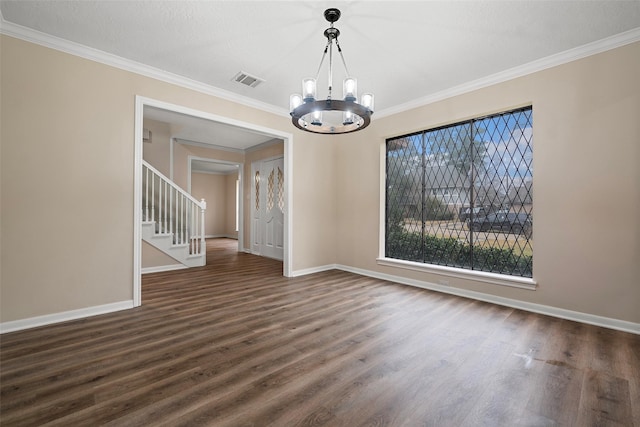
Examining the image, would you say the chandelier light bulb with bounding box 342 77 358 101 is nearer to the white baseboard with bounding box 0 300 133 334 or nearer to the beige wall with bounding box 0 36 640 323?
the beige wall with bounding box 0 36 640 323

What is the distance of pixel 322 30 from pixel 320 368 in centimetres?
283

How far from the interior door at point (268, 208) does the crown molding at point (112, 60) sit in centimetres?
248

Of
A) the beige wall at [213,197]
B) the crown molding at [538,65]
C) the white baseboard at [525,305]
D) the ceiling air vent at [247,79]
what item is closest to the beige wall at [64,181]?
the ceiling air vent at [247,79]

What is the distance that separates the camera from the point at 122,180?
3086 millimetres

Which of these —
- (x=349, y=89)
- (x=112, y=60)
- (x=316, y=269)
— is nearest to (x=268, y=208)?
(x=316, y=269)

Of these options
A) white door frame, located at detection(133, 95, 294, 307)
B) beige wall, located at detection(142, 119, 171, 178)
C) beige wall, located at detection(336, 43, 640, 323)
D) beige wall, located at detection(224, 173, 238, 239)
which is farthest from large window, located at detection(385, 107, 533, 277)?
beige wall, located at detection(224, 173, 238, 239)

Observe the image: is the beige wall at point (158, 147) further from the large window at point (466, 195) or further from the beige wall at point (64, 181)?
the large window at point (466, 195)

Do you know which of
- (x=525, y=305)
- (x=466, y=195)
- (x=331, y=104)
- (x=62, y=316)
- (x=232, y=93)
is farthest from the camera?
(x=232, y=93)

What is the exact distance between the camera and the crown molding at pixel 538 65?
8.54 ft

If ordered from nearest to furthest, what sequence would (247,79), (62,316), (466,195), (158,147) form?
(62,316) → (247,79) → (466,195) → (158,147)

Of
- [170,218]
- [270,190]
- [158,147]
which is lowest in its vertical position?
[170,218]

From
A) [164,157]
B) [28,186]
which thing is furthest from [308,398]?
[164,157]

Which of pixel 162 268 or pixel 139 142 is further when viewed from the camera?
pixel 162 268

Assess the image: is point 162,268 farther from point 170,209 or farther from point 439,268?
point 439,268
